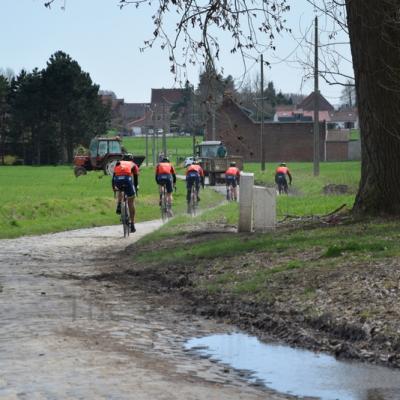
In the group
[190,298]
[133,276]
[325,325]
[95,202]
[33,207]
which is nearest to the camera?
[325,325]

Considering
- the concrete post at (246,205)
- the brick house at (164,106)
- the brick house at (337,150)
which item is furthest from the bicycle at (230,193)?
the brick house at (337,150)

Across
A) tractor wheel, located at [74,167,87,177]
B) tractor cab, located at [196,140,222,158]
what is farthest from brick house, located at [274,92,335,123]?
tractor cab, located at [196,140,222,158]

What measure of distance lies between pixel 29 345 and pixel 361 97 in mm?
9928

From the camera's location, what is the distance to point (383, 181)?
1791 centimetres

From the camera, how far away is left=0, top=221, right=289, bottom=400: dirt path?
773 cm

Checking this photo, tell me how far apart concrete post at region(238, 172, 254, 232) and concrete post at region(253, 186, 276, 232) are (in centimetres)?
14

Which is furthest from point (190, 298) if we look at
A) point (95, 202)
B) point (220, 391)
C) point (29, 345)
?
point (95, 202)

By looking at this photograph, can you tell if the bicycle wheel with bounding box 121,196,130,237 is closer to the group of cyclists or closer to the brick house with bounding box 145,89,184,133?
the group of cyclists

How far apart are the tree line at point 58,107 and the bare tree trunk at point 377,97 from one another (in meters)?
86.9

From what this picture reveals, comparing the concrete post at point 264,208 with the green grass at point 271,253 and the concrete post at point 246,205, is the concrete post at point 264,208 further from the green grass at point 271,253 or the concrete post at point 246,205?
the green grass at point 271,253

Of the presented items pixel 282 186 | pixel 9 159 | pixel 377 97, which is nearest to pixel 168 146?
pixel 9 159

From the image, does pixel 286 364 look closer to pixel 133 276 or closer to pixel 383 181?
pixel 133 276

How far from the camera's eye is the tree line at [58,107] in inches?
4129

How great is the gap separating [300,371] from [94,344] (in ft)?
6.75
